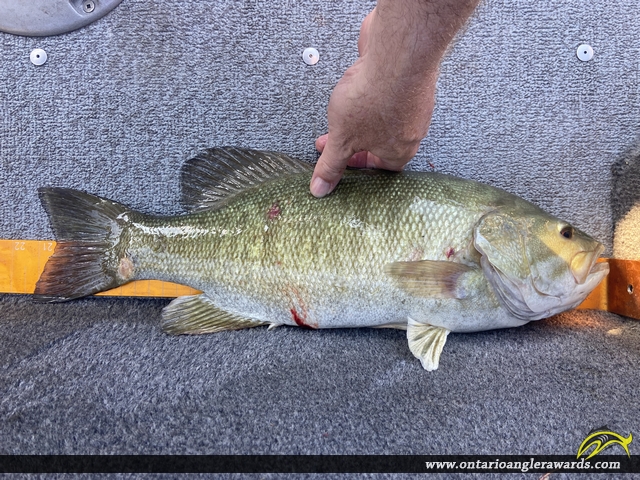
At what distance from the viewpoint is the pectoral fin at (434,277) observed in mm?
1103

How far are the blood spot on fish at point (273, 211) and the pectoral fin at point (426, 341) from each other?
468 mm

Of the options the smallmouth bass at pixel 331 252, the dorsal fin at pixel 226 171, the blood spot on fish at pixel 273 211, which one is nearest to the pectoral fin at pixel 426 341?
the smallmouth bass at pixel 331 252

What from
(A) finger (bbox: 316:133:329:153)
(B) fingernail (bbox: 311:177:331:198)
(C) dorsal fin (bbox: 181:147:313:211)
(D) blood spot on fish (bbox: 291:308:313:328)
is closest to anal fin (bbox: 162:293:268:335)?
(D) blood spot on fish (bbox: 291:308:313:328)

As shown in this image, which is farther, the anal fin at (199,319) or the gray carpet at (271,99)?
the gray carpet at (271,99)

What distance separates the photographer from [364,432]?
3.20 ft

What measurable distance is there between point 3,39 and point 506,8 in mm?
1735

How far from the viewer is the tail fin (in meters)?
1.24

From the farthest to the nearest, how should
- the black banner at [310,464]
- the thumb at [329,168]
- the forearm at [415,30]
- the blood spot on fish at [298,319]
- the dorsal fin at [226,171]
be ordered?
1. the dorsal fin at [226,171]
2. the blood spot on fish at [298,319]
3. the thumb at [329,168]
4. the black banner at [310,464]
5. the forearm at [415,30]

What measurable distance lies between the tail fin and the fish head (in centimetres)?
101

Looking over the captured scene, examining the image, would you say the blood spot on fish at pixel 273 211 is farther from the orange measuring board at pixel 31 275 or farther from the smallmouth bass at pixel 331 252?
the orange measuring board at pixel 31 275

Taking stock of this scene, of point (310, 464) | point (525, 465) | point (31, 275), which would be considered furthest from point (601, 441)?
point (31, 275)

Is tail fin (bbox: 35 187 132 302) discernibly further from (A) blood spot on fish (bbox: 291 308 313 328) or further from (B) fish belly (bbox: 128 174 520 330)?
(A) blood spot on fish (bbox: 291 308 313 328)

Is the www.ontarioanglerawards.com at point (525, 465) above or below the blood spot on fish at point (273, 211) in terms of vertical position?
below

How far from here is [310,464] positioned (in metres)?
0.94
